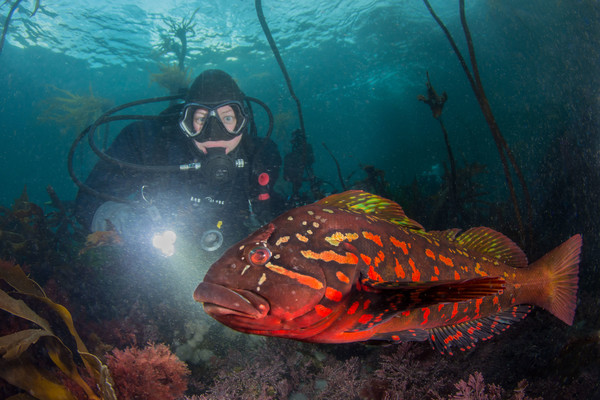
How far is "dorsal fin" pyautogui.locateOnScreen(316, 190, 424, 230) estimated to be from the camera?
2.13 meters

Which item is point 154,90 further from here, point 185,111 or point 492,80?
point 492,80

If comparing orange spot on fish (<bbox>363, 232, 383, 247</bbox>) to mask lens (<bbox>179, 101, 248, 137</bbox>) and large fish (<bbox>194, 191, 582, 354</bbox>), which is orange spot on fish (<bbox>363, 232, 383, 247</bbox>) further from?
mask lens (<bbox>179, 101, 248, 137</bbox>)

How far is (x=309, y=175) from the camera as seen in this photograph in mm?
8367

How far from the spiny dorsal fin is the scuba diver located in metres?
3.61

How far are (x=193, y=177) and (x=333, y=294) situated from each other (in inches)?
182

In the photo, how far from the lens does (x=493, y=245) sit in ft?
8.82

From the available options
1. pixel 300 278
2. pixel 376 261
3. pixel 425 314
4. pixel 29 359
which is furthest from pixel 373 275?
pixel 29 359

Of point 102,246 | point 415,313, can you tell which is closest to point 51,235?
point 102,246

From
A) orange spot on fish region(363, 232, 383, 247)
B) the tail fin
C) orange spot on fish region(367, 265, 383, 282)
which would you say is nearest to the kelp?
orange spot on fish region(367, 265, 383, 282)

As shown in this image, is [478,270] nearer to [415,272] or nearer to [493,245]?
[493,245]

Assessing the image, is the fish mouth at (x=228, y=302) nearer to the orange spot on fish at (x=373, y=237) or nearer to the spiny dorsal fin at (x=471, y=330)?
the orange spot on fish at (x=373, y=237)

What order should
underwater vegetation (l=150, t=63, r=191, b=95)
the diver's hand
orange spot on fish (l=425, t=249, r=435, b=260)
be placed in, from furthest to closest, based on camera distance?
underwater vegetation (l=150, t=63, r=191, b=95) < the diver's hand < orange spot on fish (l=425, t=249, r=435, b=260)

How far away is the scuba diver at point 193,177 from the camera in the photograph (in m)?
5.22

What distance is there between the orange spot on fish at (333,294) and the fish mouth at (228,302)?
A: 1.21 feet
